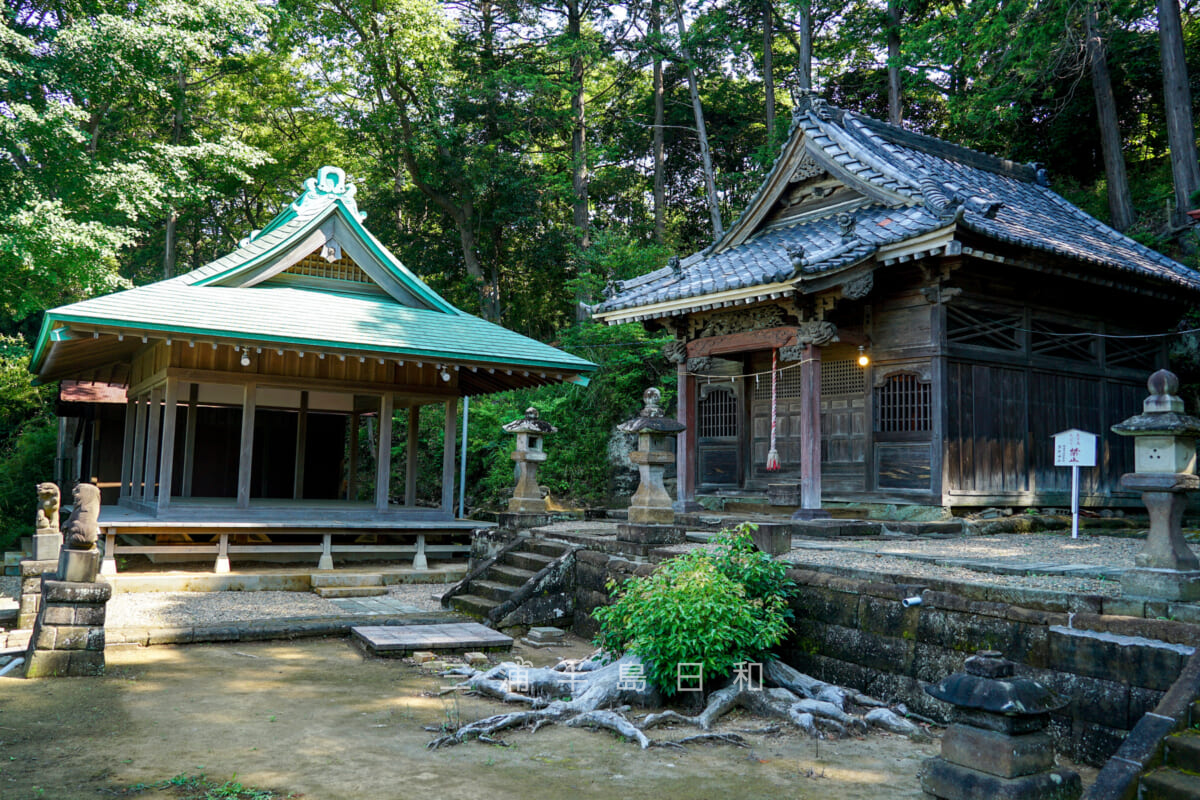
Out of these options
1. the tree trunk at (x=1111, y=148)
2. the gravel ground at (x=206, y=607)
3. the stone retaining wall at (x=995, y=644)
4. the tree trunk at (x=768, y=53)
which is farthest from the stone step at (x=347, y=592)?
the tree trunk at (x=768, y=53)

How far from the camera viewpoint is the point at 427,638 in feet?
29.9

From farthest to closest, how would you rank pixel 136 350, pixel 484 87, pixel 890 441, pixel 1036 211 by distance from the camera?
1. pixel 484 87
2. pixel 136 350
3. pixel 1036 211
4. pixel 890 441

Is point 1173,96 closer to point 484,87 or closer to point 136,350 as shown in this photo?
point 484,87

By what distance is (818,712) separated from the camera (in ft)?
20.6

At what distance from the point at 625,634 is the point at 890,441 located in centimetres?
651

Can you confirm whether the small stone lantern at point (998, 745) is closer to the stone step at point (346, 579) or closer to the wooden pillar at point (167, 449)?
the stone step at point (346, 579)

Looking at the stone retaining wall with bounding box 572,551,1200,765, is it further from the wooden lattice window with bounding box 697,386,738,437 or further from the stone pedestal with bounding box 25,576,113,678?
the wooden lattice window with bounding box 697,386,738,437

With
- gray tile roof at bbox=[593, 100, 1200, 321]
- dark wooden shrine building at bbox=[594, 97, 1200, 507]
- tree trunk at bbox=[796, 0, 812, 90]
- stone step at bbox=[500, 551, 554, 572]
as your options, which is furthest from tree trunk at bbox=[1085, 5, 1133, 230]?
stone step at bbox=[500, 551, 554, 572]

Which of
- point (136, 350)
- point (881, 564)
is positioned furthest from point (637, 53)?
point (881, 564)

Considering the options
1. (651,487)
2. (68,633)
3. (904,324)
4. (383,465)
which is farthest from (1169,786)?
(383,465)

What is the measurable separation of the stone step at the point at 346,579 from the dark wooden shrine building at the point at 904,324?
17.1ft

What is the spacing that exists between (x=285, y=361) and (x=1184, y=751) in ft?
42.7

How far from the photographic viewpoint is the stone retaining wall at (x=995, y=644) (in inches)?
204

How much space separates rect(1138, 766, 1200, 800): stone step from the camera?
164 inches
